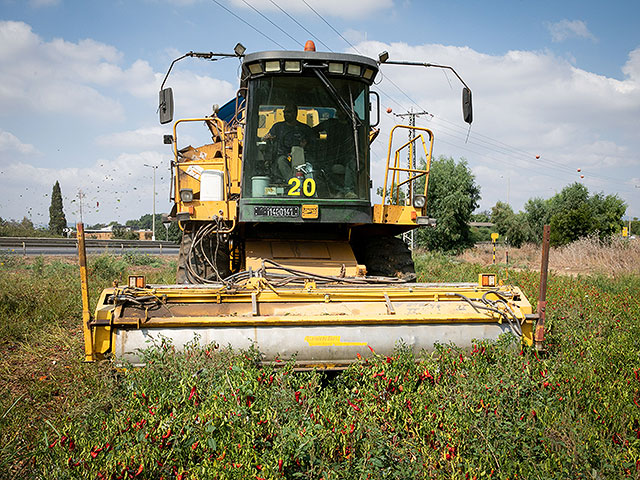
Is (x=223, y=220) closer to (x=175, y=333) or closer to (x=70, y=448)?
(x=175, y=333)

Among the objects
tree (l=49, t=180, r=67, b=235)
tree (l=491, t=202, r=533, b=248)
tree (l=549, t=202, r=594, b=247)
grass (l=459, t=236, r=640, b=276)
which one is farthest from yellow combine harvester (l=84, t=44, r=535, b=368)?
tree (l=49, t=180, r=67, b=235)

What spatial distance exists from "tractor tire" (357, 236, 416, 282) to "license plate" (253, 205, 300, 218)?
168 cm

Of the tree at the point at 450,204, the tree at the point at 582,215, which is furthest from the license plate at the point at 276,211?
the tree at the point at 450,204

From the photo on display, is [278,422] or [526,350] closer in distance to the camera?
[278,422]

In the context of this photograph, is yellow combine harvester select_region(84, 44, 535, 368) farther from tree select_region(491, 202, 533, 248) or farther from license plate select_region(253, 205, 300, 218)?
tree select_region(491, 202, 533, 248)

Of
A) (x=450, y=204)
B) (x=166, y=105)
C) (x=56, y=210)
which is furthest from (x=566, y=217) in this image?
(x=56, y=210)

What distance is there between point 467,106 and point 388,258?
208cm

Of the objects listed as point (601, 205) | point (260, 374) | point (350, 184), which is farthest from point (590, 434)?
point (601, 205)

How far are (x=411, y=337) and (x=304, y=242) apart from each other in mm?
2319

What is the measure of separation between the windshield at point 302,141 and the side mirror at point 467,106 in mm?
1285

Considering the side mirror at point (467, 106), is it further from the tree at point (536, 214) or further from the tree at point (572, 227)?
the tree at point (536, 214)

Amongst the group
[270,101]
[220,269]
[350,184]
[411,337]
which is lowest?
[411,337]

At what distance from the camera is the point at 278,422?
3.34m

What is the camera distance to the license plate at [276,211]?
593cm
